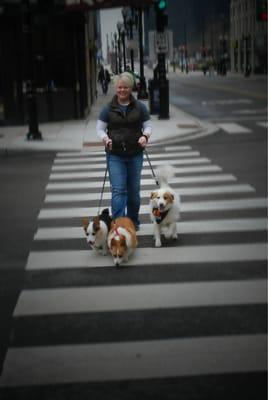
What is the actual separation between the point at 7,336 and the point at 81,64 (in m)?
21.8

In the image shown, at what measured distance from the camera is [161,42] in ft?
73.6

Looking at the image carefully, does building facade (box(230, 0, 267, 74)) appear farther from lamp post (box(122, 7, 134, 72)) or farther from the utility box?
the utility box

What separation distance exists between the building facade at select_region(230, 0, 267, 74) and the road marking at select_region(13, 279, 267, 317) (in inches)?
2977

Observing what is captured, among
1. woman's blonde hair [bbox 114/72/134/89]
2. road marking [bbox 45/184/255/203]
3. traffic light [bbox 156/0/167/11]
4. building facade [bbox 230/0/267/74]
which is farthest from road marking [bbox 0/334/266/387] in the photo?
building facade [bbox 230/0/267/74]

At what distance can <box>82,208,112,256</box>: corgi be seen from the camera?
7082 millimetres

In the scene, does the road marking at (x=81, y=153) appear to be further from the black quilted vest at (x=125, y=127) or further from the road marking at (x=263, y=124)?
the black quilted vest at (x=125, y=127)

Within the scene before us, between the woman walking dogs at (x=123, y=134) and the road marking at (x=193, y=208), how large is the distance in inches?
72.4

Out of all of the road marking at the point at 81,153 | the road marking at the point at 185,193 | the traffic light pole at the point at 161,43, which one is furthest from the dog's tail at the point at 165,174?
the traffic light pole at the point at 161,43

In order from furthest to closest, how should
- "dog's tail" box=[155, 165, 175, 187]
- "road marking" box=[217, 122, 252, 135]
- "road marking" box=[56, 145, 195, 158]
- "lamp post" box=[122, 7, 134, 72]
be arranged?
"lamp post" box=[122, 7, 134, 72] → "road marking" box=[217, 122, 252, 135] → "road marking" box=[56, 145, 195, 158] → "dog's tail" box=[155, 165, 175, 187]

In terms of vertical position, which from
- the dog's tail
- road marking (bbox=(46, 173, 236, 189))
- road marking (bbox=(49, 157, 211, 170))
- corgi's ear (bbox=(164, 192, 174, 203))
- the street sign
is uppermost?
the street sign

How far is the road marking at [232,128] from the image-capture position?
783 inches

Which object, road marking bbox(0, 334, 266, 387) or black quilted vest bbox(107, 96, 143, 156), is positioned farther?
black quilted vest bbox(107, 96, 143, 156)

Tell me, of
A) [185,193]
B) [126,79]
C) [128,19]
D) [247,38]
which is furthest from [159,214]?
[247,38]

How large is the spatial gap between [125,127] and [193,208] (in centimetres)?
264
